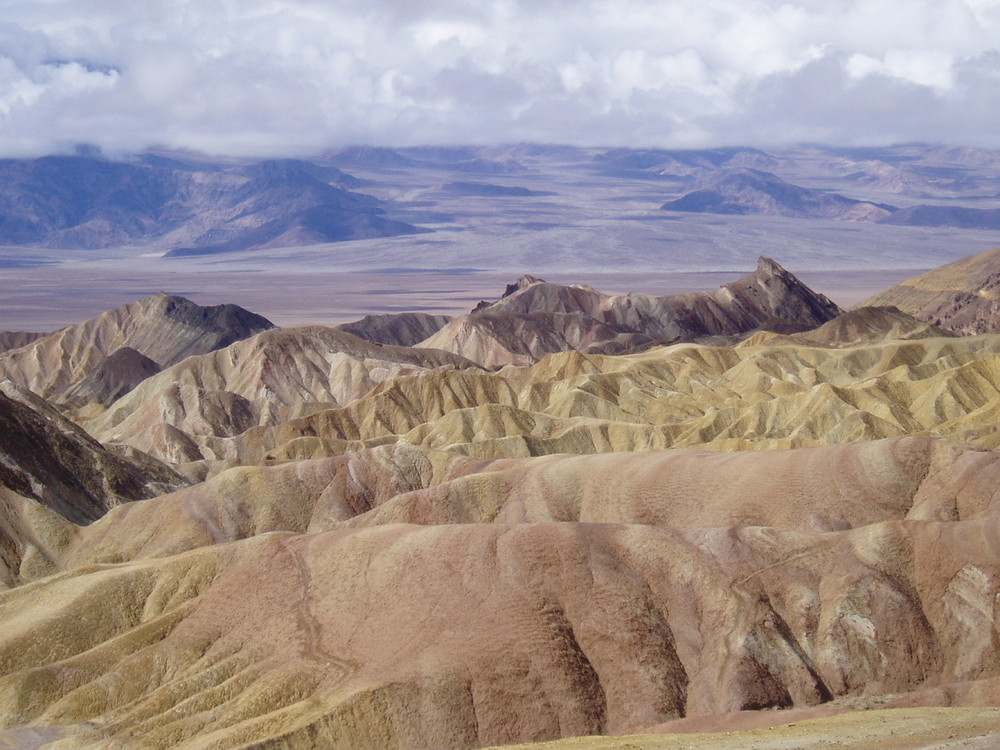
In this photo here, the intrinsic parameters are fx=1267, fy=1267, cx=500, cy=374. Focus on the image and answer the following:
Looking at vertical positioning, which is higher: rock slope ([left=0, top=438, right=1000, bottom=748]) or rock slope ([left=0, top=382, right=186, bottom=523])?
rock slope ([left=0, top=438, right=1000, bottom=748])

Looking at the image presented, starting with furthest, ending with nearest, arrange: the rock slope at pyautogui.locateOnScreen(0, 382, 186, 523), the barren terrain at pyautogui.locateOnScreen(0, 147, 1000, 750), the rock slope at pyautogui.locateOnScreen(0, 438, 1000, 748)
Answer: the rock slope at pyautogui.locateOnScreen(0, 382, 186, 523) < the rock slope at pyautogui.locateOnScreen(0, 438, 1000, 748) < the barren terrain at pyautogui.locateOnScreen(0, 147, 1000, 750)

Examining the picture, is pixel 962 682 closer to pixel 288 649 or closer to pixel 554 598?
pixel 554 598

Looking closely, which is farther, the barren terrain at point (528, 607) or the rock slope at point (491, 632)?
the rock slope at point (491, 632)

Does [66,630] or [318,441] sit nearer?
[66,630]

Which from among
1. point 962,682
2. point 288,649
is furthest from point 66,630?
point 962,682

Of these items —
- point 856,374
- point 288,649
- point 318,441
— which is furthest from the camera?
point 856,374

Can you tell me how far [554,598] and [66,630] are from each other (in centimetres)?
2298

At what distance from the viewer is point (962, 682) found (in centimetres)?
5216

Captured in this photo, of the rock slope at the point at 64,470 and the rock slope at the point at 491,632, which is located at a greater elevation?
the rock slope at the point at 491,632

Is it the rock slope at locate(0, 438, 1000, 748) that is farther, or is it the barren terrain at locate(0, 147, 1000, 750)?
the rock slope at locate(0, 438, 1000, 748)

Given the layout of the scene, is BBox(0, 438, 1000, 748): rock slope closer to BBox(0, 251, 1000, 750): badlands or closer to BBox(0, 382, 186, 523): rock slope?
BBox(0, 251, 1000, 750): badlands

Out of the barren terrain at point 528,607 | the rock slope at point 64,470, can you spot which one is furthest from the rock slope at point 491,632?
the rock slope at point 64,470

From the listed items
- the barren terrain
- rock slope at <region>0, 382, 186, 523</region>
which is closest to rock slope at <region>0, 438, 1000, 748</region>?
the barren terrain

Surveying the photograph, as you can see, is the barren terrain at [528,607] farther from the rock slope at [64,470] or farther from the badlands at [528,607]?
the rock slope at [64,470]
